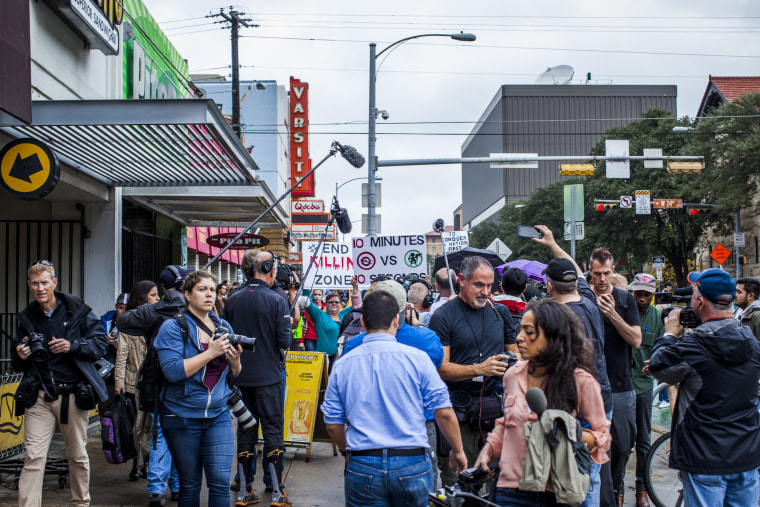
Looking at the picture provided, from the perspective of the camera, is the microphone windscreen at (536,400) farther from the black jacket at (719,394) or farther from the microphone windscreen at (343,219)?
the microphone windscreen at (343,219)

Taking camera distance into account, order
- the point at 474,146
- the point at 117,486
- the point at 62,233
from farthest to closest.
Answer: the point at 474,146, the point at 62,233, the point at 117,486

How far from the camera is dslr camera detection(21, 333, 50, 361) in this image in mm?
4957

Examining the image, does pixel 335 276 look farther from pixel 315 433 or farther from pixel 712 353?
pixel 712 353

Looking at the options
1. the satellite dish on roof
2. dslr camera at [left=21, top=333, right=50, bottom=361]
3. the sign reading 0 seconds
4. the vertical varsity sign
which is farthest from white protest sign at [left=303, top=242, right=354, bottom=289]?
the satellite dish on roof

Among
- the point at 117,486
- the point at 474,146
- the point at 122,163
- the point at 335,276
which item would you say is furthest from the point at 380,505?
the point at 474,146

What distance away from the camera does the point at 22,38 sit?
21.7ft

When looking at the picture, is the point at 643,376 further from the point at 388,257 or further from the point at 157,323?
the point at 388,257

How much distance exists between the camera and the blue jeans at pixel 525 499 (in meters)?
3.12

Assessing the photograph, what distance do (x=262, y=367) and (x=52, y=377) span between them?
1.59m

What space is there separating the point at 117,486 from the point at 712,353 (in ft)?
17.2

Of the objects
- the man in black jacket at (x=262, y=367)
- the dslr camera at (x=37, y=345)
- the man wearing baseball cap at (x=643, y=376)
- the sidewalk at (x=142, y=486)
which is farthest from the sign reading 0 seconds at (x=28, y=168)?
the man wearing baseball cap at (x=643, y=376)

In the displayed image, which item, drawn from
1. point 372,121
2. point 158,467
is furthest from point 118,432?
point 372,121

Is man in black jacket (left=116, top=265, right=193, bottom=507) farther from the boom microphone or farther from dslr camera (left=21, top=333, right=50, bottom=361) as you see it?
the boom microphone

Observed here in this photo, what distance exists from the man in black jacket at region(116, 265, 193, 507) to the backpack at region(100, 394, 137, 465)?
0.79ft
